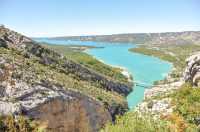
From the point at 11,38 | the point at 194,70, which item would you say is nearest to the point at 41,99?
the point at 194,70

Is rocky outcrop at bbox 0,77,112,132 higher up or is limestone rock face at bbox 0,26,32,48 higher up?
limestone rock face at bbox 0,26,32,48

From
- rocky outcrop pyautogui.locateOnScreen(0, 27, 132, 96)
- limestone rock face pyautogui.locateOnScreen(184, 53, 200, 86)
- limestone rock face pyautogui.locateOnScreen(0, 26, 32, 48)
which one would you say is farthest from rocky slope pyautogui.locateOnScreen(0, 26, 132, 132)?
limestone rock face pyautogui.locateOnScreen(184, 53, 200, 86)

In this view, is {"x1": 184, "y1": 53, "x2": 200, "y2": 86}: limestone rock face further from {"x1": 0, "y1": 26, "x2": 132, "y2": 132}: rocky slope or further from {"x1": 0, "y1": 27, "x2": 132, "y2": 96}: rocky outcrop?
{"x1": 0, "y1": 27, "x2": 132, "y2": 96}: rocky outcrop

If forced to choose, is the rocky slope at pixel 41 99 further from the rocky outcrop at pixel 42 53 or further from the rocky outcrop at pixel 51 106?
the rocky outcrop at pixel 42 53

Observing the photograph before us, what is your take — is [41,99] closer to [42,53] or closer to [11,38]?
[11,38]

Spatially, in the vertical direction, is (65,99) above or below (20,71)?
below

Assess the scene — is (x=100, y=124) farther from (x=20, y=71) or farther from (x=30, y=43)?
(x=30, y=43)

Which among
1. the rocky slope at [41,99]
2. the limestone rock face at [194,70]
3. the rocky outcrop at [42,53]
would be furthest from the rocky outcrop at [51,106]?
the rocky outcrop at [42,53]

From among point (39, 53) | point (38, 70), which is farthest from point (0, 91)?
point (39, 53)

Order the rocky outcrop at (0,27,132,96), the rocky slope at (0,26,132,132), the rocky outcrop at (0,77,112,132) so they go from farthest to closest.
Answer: the rocky outcrop at (0,27,132,96) → the rocky slope at (0,26,132,132) → the rocky outcrop at (0,77,112,132)

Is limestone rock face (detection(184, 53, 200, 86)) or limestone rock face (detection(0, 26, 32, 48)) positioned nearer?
limestone rock face (detection(184, 53, 200, 86))

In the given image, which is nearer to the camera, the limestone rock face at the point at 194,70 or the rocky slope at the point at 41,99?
the rocky slope at the point at 41,99
